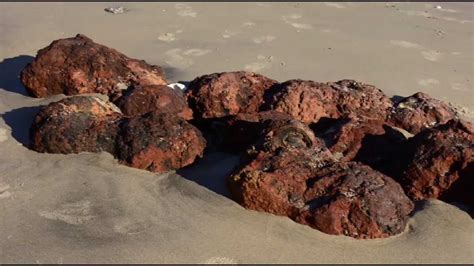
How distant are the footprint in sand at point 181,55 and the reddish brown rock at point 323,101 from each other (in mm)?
1963

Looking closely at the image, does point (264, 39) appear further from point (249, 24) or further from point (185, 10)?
point (185, 10)

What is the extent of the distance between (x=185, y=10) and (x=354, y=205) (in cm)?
557

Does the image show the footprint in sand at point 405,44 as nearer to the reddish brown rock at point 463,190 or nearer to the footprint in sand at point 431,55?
the footprint in sand at point 431,55

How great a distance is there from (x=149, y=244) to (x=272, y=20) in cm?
521

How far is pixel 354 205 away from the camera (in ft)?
10.0

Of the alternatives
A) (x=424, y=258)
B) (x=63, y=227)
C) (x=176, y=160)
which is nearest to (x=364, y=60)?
(x=176, y=160)

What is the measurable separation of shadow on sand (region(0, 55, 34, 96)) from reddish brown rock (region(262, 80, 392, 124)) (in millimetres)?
2315

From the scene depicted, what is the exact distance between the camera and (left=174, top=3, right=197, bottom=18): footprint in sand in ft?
25.8

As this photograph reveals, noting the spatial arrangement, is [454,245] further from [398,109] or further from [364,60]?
[364,60]

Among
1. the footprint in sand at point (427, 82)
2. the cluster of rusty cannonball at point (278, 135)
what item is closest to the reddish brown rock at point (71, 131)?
the cluster of rusty cannonball at point (278, 135)

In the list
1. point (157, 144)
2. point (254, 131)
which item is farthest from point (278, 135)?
point (157, 144)

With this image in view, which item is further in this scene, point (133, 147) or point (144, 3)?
point (144, 3)

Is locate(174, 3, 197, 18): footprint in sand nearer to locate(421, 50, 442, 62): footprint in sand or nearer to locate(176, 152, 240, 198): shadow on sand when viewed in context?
locate(421, 50, 442, 62): footprint in sand

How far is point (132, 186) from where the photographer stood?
354 cm
